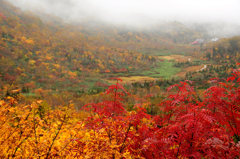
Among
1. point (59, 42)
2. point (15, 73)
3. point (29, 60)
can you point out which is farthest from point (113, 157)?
point (59, 42)

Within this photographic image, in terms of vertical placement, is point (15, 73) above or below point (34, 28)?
below

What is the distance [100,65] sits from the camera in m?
145

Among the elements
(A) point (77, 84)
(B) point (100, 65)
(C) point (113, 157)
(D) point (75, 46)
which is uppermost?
(D) point (75, 46)

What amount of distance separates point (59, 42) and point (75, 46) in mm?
22333

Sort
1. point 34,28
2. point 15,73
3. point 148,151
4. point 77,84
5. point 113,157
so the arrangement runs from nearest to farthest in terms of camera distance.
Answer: point 113,157 → point 148,151 → point 15,73 → point 77,84 → point 34,28

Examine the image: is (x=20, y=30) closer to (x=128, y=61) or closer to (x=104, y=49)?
(x=104, y=49)

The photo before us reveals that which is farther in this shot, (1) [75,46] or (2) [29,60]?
(1) [75,46]

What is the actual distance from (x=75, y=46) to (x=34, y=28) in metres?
65.5

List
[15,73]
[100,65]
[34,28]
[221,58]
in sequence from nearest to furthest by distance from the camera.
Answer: [15,73], [221,58], [100,65], [34,28]

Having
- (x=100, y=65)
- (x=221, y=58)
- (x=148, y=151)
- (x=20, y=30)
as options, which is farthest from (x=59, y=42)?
(x=148, y=151)

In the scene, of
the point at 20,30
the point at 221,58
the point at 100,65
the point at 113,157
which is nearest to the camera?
the point at 113,157

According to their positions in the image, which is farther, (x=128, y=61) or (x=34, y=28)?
(x=34, y=28)

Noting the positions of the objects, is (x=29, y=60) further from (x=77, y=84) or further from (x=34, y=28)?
(x=34, y=28)

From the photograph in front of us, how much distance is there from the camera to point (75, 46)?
168375mm
